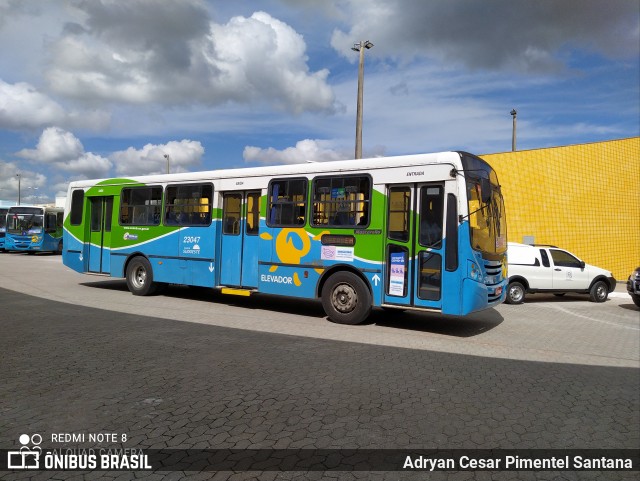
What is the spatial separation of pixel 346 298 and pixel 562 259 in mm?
8906

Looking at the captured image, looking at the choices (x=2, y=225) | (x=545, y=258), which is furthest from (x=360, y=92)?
(x=2, y=225)

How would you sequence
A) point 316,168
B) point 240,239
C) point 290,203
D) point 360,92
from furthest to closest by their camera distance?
point 360,92, point 240,239, point 290,203, point 316,168

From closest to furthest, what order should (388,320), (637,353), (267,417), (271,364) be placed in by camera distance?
(267,417) < (271,364) < (637,353) < (388,320)

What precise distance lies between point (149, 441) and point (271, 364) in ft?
7.95

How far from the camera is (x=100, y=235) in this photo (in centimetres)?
1362

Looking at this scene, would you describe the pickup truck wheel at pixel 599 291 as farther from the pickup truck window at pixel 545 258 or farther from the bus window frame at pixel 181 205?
the bus window frame at pixel 181 205

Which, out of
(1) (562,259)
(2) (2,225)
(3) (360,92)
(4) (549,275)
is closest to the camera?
(4) (549,275)

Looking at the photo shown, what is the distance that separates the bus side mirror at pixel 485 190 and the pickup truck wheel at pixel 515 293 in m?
5.99

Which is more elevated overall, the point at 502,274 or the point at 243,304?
the point at 502,274

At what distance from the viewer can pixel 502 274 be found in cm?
945

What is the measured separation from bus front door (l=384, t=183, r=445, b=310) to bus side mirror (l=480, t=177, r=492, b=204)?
86 centimetres

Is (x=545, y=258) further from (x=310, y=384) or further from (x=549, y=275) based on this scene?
(x=310, y=384)

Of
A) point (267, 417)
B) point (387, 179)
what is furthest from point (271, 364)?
point (387, 179)

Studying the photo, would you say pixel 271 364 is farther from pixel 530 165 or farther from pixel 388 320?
pixel 530 165
